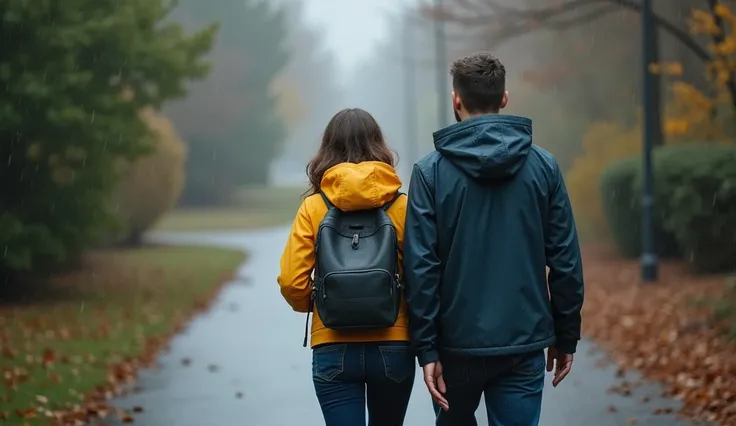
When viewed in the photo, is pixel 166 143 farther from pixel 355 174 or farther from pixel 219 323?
pixel 355 174

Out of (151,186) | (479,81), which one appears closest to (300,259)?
(479,81)

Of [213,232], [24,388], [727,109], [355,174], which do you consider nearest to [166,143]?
[213,232]

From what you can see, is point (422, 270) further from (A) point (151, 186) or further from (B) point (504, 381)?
(A) point (151, 186)

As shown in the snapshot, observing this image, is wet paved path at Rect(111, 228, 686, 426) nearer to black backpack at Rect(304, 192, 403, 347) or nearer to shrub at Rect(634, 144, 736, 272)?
black backpack at Rect(304, 192, 403, 347)

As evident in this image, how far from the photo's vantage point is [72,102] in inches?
549

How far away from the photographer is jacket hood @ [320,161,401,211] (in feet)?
13.6

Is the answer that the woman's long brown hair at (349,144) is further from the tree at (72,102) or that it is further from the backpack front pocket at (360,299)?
the tree at (72,102)

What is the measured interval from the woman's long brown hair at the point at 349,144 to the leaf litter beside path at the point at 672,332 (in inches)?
146

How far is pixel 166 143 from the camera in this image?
27625 mm

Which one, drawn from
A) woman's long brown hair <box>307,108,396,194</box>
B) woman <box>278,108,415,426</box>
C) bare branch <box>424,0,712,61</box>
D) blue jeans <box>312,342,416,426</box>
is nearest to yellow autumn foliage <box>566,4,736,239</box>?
bare branch <box>424,0,712,61</box>

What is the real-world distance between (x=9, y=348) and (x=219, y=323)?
3293mm

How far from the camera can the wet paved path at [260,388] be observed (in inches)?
308

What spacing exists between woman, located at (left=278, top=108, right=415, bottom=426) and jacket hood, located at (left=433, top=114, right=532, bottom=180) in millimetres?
262

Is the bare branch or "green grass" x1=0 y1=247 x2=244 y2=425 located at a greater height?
the bare branch
